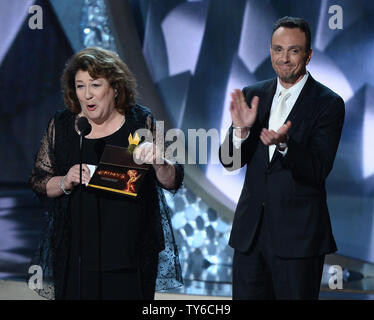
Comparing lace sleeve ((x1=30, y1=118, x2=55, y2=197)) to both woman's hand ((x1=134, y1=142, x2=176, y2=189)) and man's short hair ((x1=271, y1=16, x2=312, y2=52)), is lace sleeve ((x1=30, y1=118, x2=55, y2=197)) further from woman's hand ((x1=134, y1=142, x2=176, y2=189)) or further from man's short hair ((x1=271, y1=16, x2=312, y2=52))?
man's short hair ((x1=271, y1=16, x2=312, y2=52))

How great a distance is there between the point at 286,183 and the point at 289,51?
448 mm

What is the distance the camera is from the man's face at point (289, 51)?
81.8 inches

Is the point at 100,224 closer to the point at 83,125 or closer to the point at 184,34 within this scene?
the point at 83,125

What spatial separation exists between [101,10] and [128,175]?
283 cm

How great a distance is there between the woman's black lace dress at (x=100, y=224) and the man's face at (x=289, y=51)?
0.49 m

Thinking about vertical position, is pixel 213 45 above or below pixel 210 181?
above

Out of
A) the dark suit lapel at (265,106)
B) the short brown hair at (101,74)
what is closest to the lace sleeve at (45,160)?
the short brown hair at (101,74)

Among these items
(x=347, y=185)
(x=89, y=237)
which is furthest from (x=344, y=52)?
(x=89, y=237)

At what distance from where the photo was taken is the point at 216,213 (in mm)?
A: 4254

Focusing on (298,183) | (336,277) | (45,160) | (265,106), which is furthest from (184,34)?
(298,183)

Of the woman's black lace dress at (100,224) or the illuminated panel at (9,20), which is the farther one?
the illuminated panel at (9,20)

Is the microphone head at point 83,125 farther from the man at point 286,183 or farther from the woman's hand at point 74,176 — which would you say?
the man at point 286,183

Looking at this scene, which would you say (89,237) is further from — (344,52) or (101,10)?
(101,10)

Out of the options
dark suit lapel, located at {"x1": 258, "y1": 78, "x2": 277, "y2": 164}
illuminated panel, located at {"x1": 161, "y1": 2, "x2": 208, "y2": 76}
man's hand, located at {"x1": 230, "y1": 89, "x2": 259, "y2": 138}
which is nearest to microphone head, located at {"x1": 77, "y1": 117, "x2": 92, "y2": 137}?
man's hand, located at {"x1": 230, "y1": 89, "x2": 259, "y2": 138}
